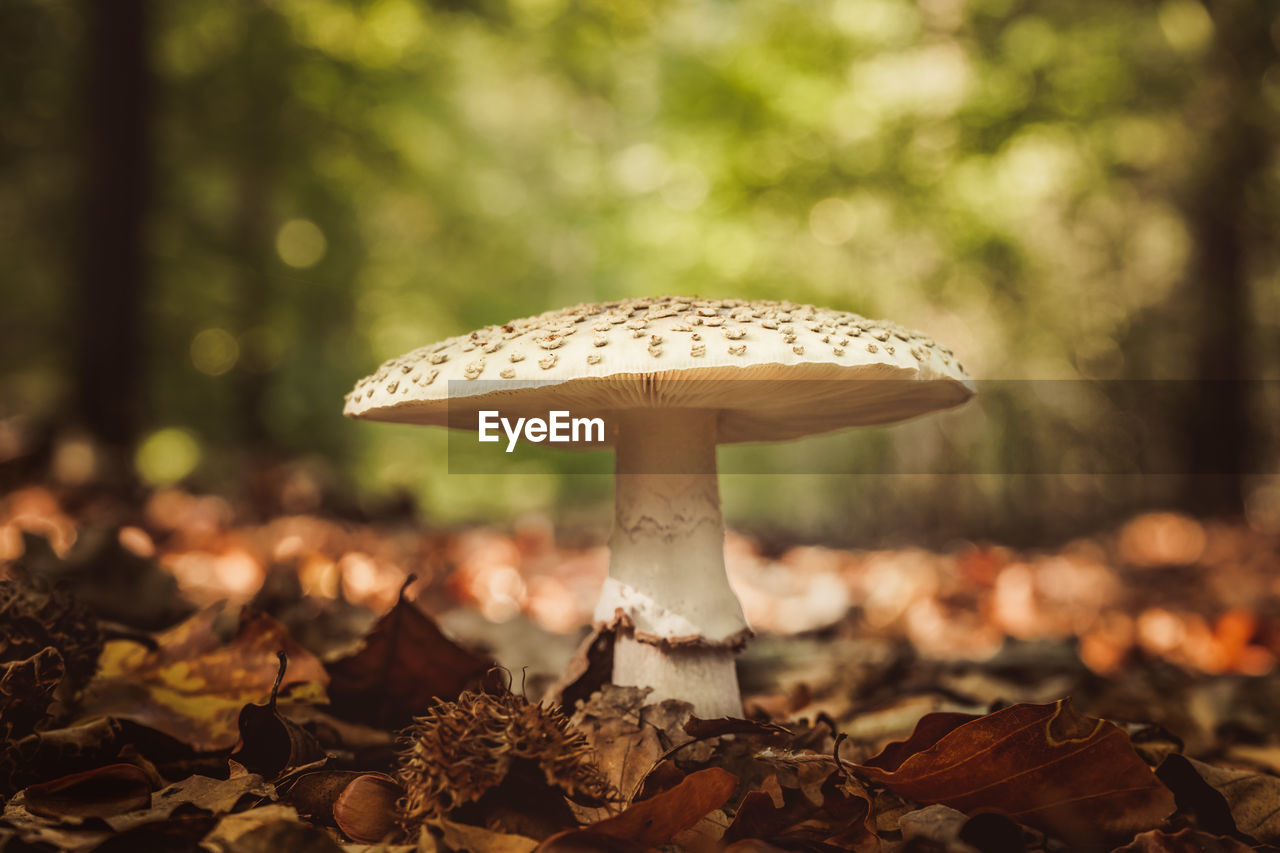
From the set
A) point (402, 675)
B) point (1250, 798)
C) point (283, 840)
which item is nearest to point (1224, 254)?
point (1250, 798)

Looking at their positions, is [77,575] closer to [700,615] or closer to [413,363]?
[413,363]

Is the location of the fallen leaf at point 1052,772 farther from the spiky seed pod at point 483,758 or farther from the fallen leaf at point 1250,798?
the spiky seed pod at point 483,758

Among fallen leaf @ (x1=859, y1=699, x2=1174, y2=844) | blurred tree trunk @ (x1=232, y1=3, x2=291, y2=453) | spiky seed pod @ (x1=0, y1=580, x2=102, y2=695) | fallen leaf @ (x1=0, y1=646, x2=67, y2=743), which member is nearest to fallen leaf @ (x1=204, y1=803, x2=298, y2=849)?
fallen leaf @ (x1=0, y1=646, x2=67, y2=743)

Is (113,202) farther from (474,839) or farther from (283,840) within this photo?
(474,839)

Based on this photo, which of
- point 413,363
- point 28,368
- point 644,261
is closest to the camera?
point 413,363

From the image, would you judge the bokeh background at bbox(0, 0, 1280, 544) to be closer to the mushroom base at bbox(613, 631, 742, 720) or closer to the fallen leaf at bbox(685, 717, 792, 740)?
the mushroom base at bbox(613, 631, 742, 720)

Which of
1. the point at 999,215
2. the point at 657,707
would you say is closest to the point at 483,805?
the point at 657,707
